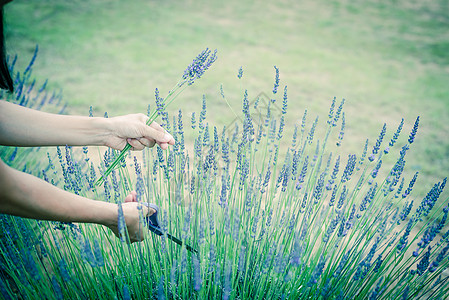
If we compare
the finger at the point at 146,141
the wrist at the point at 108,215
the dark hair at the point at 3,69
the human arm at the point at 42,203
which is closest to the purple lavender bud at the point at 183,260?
the human arm at the point at 42,203

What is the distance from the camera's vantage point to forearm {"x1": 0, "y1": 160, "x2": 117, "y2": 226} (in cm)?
123

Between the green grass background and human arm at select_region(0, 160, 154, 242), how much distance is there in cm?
317

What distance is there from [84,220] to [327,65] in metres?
5.62

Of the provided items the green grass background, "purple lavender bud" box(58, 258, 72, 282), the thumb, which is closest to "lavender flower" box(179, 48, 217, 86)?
the thumb

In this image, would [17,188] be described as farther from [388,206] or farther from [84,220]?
[388,206]

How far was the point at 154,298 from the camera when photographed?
66.0 inches

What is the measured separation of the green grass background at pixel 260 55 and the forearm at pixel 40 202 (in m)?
3.19

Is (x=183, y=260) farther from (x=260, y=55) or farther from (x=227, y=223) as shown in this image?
(x=260, y=55)

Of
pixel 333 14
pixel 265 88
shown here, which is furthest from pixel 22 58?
pixel 333 14

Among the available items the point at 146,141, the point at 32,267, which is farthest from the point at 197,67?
the point at 32,267

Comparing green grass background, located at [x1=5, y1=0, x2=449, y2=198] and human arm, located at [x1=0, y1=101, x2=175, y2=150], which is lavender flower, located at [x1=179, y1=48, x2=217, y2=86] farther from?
green grass background, located at [x1=5, y1=0, x2=449, y2=198]

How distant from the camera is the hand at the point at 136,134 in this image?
5.87ft

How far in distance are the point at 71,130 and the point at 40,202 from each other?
66 cm

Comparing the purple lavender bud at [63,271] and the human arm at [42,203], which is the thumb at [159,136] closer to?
the human arm at [42,203]
